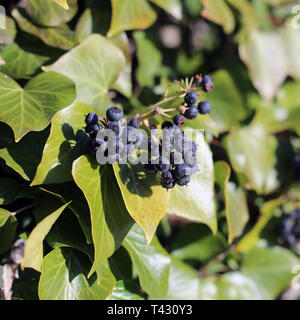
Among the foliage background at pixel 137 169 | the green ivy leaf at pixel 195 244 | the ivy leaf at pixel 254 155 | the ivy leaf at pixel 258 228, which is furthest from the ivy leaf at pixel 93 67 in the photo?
the ivy leaf at pixel 258 228

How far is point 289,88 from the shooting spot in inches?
81.7

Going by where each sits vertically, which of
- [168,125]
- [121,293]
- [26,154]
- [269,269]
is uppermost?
[168,125]

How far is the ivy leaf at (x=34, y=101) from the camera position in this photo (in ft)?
3.27

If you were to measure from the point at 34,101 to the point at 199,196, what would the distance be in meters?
0.58

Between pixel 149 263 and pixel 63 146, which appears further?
pixel 149 263

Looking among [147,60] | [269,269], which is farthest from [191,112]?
[269,269]

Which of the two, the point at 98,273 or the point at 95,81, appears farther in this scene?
the point at 95,81

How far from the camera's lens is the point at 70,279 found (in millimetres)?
1047

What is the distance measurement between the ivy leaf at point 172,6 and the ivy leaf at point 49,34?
0.39 m

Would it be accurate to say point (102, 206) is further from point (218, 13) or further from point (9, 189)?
point (218, 13)

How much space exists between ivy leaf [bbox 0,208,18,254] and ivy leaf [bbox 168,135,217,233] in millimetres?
457

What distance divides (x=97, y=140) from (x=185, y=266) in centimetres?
87
